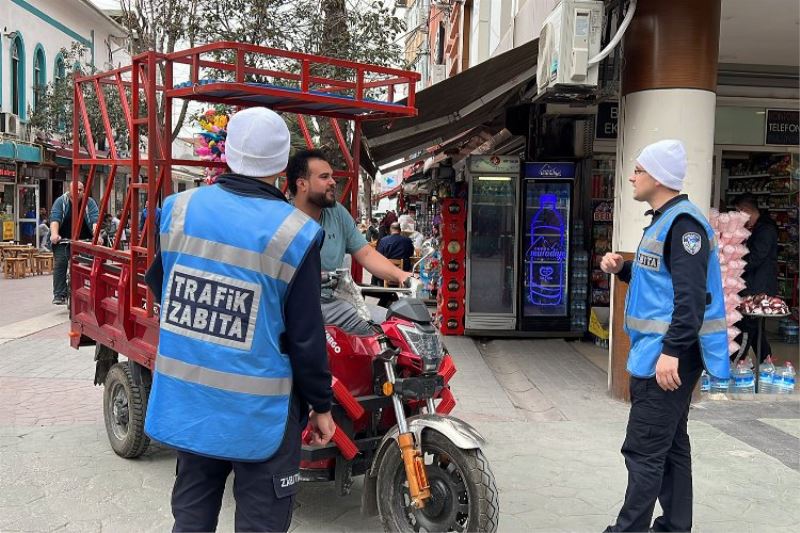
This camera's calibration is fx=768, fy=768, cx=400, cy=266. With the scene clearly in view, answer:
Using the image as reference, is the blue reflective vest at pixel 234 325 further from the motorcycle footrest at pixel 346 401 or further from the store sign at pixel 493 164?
the store sign at pixel 493 164

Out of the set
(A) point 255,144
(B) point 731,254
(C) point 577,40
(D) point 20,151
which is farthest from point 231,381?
(D) point 20,151

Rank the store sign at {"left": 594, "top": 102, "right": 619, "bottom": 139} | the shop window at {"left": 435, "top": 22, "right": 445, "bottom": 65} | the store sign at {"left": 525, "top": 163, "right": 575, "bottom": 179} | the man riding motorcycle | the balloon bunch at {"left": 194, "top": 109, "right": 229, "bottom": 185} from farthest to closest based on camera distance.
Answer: the shop window at {"left": 435, "top": 22, "right": 445, "bottom": 65} < the store sign at {"left": 525, "top": 163, "right": 575, "bottom": 179} < the store sign at {"left": 594, "top": 102, "right": 619, "bottom": 139} < the balloon bunch at {"left": 194, "top": 109, "right": 229, "bottom": 185} < the man riding motorcycle

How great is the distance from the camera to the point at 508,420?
6078 mm

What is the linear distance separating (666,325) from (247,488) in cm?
192

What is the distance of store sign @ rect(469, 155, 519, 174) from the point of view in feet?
31.6

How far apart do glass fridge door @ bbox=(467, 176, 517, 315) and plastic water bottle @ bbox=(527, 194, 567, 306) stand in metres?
0.26

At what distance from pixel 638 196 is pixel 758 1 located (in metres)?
4.13

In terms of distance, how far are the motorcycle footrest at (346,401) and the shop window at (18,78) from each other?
22429 mm

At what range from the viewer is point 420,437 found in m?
3.45

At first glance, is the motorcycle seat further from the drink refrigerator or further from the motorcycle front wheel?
the drink refrigerator

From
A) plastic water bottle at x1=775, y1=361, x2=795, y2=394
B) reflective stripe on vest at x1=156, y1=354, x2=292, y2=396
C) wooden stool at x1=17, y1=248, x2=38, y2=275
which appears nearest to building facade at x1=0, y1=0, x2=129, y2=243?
wooden stool at x1=17, y1=248, x2=38, y2=275

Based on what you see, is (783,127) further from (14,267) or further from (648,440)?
(14,267)

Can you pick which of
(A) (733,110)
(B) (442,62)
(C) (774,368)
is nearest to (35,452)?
(C) (774,368)

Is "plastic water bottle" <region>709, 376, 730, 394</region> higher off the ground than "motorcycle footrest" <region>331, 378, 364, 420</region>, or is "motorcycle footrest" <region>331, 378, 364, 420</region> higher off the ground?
"motorcycle footrest" <region>331, 378, 364, 420</region>
